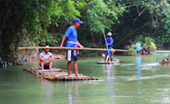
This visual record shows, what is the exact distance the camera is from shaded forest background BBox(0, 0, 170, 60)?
13.9 m

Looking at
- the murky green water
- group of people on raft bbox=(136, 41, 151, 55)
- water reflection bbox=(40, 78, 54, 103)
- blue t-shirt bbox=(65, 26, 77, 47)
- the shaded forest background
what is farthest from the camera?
group of people on raft bbox=(136, 41, 151, 55)

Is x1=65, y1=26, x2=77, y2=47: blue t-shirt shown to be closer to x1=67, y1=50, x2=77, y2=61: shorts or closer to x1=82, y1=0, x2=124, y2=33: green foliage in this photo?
x1=67, y1=50, x2=77, y2=61: shorts

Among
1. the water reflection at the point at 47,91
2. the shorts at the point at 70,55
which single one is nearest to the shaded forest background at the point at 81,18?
the shorts at the point at 70,55

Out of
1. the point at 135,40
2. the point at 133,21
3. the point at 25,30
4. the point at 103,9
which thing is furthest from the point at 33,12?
the point at 135,40

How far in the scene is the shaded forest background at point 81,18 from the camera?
548 inches

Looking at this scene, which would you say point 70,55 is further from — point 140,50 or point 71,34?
point 140,50

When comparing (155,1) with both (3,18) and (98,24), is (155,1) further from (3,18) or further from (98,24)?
(3,18)

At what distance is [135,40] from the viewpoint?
35000 mm

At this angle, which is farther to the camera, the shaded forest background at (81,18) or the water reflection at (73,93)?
the shaded forest background at (81,18)

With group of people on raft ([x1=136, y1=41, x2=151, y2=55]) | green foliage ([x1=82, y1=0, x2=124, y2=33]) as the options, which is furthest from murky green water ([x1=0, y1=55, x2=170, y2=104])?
group of people on raft ([x1=136, y1=41, x2=151, y2=55])

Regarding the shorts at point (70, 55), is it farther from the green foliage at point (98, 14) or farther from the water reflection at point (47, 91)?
the green foliage at point (98, 14)

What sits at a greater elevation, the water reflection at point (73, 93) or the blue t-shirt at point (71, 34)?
the blue t-shirt at point (71, 34)

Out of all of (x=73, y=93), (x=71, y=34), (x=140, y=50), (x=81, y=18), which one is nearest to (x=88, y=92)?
(x=73, y=93)

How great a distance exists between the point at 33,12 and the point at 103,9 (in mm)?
12787
